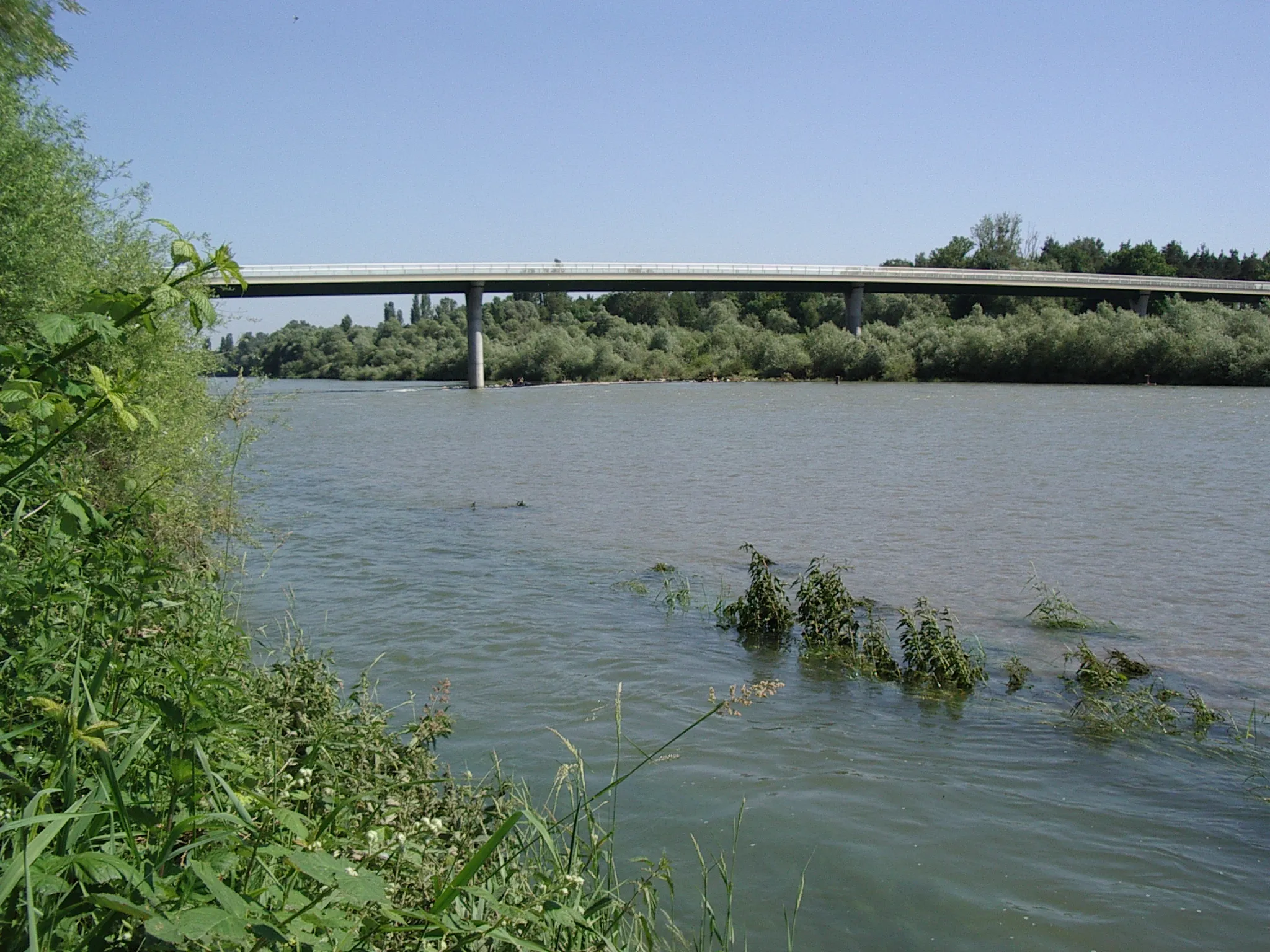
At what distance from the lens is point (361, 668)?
32.6ft

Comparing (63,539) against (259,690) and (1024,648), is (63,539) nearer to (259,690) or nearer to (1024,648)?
(259,690)

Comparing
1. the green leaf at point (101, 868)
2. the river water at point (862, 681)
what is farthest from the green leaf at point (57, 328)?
the river water at point (862, 681)

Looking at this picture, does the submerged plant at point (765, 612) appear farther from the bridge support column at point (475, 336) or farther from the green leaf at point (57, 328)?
the bridge support column at point (475, 336)

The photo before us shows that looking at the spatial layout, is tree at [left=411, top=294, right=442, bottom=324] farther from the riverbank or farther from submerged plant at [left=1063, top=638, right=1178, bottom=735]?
submerged plant at [left=1063, top=638, right=1178, bottom=735]

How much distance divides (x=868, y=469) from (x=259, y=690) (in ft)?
77.9

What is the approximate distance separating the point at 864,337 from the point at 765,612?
3050 inches

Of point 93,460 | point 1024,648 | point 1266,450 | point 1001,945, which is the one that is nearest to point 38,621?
point 1001,945

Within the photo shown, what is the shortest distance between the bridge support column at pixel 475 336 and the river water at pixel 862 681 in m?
53.7

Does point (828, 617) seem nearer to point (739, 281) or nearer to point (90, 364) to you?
point (90, 364)

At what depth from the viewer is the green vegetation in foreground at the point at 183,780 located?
234 cm

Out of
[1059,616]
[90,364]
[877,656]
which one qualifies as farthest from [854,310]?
[90,364]

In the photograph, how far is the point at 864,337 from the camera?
85.8 metres

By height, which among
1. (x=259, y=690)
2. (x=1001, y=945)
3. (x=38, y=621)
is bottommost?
(x=1001, y=945)

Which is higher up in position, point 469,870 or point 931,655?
point 469,870
